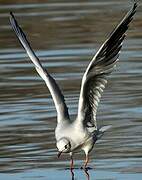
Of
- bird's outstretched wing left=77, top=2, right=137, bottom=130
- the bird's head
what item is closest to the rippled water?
the bird's head

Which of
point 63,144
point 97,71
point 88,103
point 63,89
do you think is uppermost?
point 97,71

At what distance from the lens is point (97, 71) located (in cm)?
1273

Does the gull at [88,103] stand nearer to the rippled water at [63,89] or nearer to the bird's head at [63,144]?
the bird's head at [63,144]

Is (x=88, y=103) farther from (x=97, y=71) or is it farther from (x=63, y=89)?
(x=63, y=89)

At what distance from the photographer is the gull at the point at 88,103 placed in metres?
12.6

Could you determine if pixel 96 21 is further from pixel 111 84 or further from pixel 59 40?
pixel 111 84

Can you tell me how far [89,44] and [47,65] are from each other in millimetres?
2497

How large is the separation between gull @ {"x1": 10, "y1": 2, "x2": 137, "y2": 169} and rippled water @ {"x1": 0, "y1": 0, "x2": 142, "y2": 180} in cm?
31

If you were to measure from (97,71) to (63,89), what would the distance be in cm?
485

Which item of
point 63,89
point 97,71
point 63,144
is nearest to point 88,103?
point 97,71

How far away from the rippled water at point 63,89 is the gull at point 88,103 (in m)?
0.31

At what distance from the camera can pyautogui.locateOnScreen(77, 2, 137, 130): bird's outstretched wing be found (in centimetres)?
1252

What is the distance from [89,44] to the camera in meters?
22.0

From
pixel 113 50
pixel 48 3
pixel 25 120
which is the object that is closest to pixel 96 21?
pixel 48 3
